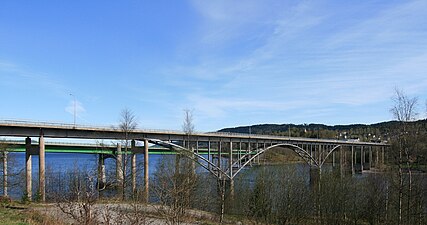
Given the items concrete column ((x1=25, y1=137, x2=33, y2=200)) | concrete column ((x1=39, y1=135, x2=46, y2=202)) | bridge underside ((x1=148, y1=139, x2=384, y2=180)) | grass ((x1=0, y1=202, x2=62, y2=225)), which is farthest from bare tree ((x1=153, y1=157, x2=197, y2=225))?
concrete column ((x1=25, y1=137, x2=33, y2=200))

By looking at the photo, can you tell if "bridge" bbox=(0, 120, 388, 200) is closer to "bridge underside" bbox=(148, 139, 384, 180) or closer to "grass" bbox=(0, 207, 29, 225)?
"bridge underside" bbox=(148, 139, 384, 180)

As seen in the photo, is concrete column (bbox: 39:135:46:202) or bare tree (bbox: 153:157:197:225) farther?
concrete column (bbox: 39:135:46:202)

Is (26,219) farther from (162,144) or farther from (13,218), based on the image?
(162,144)

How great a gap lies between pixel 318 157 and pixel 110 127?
42.7 meters

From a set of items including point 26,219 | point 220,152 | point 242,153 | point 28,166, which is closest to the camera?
point 26,219

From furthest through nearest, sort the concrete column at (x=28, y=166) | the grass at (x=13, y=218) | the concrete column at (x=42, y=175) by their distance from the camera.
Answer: the concrete column at (x=28, y=166) → the concrete column at (x=42, y=175) → the grass at (x=13, y=218)

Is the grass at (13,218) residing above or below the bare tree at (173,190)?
below

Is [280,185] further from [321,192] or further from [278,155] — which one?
[278,155]

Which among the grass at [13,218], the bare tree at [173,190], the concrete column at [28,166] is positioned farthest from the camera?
the concrete column at [28,166]

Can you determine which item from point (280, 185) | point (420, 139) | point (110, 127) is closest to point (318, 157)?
point (110, 127)

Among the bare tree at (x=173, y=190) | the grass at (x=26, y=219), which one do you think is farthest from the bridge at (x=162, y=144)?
the grass at (x=26, y=219)

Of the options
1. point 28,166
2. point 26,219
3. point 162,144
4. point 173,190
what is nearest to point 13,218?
point 26,219

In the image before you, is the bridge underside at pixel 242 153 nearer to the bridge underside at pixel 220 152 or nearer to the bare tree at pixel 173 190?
the bridge underside at pixel 220 152

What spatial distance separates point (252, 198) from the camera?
29.6 metres
